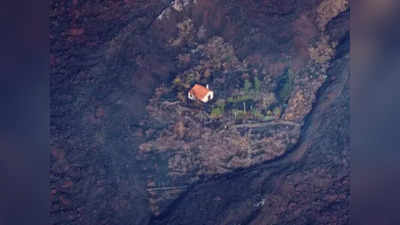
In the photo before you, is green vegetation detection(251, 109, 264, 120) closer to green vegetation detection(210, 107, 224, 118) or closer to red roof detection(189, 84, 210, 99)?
green vegetation detection(210, 107, 224, 118)

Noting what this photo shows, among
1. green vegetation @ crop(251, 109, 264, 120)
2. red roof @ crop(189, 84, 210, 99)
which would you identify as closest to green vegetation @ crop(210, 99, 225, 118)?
red roof @ crop(189, 84, 210, 99)

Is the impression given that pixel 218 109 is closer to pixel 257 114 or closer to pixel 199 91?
pixel 199 91

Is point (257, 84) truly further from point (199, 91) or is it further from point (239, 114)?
point (199, 91)

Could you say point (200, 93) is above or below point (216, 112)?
above

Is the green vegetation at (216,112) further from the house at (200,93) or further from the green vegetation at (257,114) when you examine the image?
the green vegetation at (257,114)

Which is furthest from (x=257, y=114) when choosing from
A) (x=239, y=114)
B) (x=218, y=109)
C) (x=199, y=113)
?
(x=199, y=113)

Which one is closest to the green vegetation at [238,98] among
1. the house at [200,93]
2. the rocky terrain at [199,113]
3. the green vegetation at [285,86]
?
the rocky terrain at [199,113]
